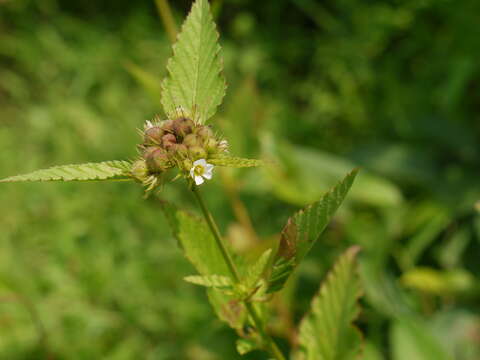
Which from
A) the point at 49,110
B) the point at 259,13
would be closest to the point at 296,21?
the point at 259,13

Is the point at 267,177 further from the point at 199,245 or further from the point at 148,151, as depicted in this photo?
the point at 148,151

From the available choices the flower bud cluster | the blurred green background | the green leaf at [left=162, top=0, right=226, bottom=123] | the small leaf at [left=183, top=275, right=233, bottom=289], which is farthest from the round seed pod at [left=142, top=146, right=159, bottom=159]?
the blurred green background

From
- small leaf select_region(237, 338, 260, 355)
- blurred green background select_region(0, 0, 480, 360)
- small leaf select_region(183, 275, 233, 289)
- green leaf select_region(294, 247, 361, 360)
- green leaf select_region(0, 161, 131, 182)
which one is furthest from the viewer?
blurred green background select_region(0, 0, 480, 360)

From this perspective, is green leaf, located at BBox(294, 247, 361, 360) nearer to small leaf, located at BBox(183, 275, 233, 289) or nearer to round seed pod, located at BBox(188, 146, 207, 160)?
small leaf, located at BBox(183, 275, 233, 289)

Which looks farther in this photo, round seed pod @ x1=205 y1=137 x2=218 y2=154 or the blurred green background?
the blurred green background

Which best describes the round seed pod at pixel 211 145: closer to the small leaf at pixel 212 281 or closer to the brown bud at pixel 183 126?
the brown bud at pixel 183 126

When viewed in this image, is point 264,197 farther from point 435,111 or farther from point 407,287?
point 435,111

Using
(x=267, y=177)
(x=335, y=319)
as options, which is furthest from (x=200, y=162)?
(x=267, y=177)
